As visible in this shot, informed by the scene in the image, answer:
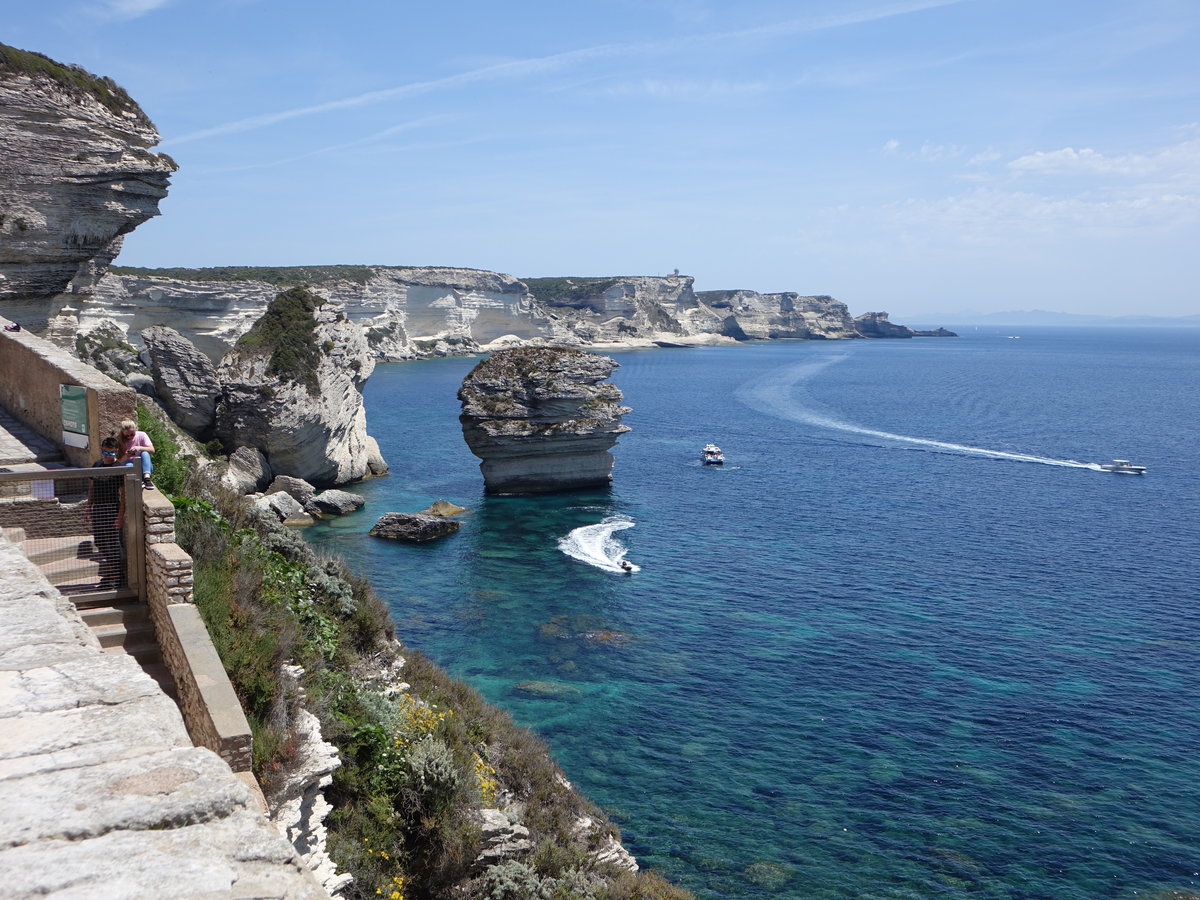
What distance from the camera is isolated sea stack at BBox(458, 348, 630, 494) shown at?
49812 millimetres

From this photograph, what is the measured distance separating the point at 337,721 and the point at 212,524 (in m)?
3.51

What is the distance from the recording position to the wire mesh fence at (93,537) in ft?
34.2

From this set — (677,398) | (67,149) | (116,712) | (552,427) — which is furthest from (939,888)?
(677,398)

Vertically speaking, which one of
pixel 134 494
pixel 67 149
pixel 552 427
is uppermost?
pixel 67 149

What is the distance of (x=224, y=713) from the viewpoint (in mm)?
8727

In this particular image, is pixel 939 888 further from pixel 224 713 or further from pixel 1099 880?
pixel 224 713

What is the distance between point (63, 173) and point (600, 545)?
2476cm

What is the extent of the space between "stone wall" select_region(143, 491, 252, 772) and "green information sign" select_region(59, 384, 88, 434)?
8.88 ft

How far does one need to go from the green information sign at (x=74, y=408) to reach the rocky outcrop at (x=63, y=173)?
14235 mm

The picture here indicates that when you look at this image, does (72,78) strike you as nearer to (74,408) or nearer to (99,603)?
(74,408)

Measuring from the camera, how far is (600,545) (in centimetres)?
4044

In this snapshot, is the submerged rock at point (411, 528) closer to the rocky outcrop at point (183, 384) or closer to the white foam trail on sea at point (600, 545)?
the white foam trail on sea at point (600, 545)

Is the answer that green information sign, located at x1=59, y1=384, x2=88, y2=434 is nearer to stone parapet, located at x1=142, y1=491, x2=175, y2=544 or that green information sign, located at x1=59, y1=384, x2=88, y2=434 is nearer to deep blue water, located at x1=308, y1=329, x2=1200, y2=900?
stone parapet, located at x1=142, y1=491, x2=175, y2=544

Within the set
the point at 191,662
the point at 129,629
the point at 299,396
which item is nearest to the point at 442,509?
the point at 299,396
